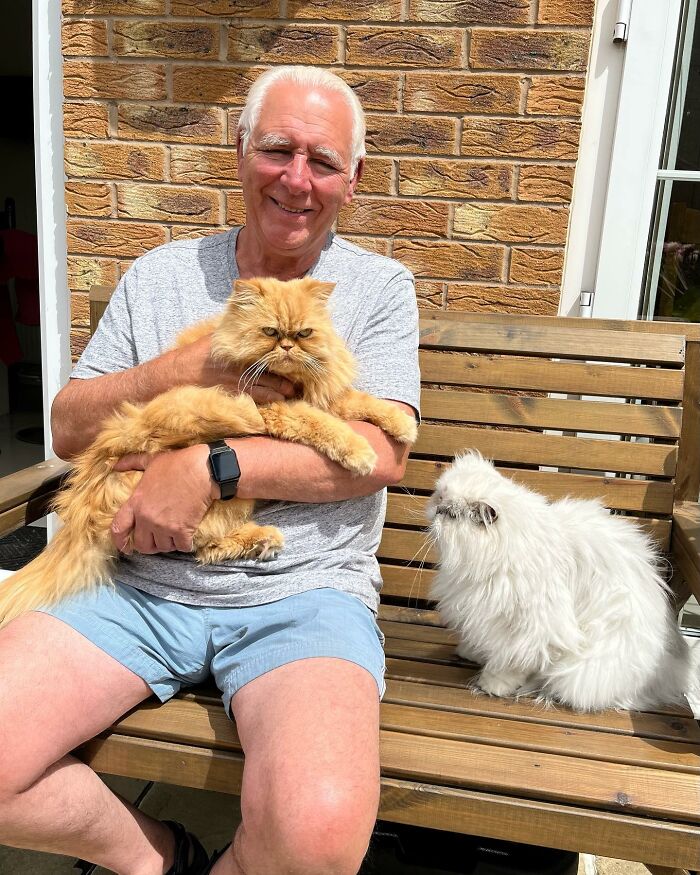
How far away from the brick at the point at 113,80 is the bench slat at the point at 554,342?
53.9 inches

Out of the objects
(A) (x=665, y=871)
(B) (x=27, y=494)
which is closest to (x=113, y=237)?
(B) (x=27, y=494)

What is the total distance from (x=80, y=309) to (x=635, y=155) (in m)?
2.12

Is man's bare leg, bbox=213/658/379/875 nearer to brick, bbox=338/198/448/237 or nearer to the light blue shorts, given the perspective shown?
the light blue shorts

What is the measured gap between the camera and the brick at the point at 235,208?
262cm

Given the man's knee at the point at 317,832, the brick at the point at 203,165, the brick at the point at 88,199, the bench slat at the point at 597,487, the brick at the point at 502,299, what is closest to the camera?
the man's knee at the point at 317,832

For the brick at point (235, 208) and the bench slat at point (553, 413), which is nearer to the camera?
the bench slat at point (553, 413)

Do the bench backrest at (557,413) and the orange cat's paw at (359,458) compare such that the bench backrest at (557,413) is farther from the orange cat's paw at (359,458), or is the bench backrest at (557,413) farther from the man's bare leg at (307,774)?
the man's bare leg at (307,774)

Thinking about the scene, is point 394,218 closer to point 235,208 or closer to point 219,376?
point 235,208

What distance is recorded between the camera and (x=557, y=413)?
2.13 meters

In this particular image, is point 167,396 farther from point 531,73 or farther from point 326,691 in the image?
point 531,73

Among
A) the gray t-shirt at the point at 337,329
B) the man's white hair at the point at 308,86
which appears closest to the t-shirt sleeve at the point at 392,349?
the gray t-shirt at the point at 337,329

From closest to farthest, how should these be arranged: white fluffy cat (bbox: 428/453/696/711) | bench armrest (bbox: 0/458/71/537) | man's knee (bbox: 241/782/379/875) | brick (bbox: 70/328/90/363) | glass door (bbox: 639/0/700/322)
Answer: man's knee (bbox: 241/782/379/875)
white fluffy cat (bbox: 428/453/696/711)
bench armrest (bbox: 0/458/71/537)
glass door (bbox: 639/0/700/322)
brick (bbox: 70/328/90/363)

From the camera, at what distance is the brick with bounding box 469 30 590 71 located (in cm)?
230

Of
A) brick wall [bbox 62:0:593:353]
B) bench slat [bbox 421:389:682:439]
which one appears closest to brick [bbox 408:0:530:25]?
brick wall [bbox 62:0:593:353]
